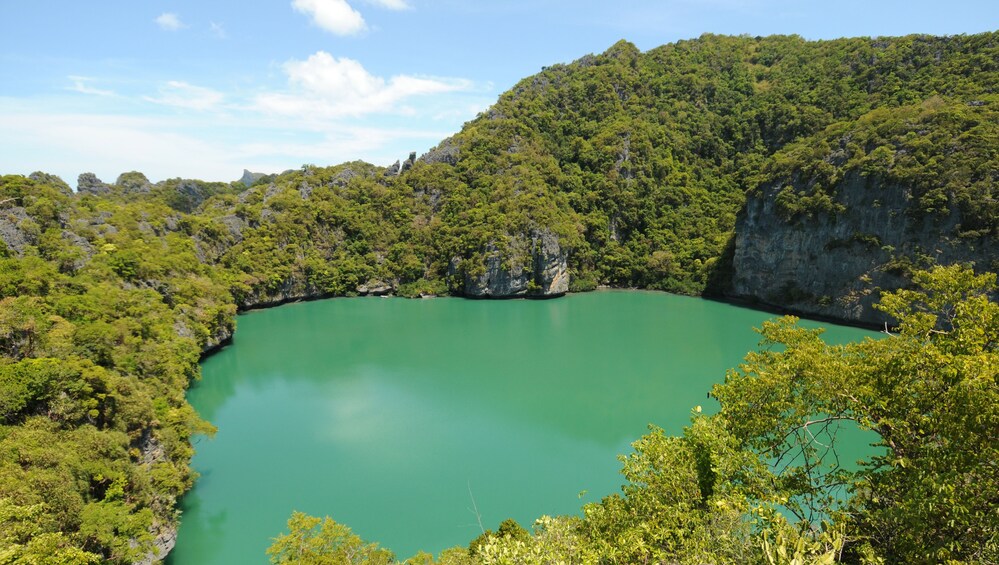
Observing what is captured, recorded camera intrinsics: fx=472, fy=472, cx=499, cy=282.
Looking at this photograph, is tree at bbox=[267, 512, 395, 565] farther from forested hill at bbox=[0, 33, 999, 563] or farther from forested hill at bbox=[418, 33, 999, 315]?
forested hill at bbox=[418, 33, 999, 315]

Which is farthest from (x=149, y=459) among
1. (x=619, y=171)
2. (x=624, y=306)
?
(x=619, y=171)

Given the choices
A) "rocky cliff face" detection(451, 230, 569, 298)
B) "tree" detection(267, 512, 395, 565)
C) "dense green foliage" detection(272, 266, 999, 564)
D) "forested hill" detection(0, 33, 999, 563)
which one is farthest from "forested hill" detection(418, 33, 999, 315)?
"tree" detection(267, 512, 395, 565)

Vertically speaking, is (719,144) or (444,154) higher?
(719,144)

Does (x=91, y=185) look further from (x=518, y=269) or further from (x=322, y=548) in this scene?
(x=322, y=548)

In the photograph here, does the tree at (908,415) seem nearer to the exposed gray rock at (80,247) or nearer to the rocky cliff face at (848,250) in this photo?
the exposed gray rock at (80,247)

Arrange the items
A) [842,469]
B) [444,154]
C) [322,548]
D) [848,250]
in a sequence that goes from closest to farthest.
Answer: [842,469], [322,548], [848,250], [444,154]

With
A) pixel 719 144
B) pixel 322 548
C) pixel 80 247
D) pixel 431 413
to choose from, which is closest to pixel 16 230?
pixel 80 247
